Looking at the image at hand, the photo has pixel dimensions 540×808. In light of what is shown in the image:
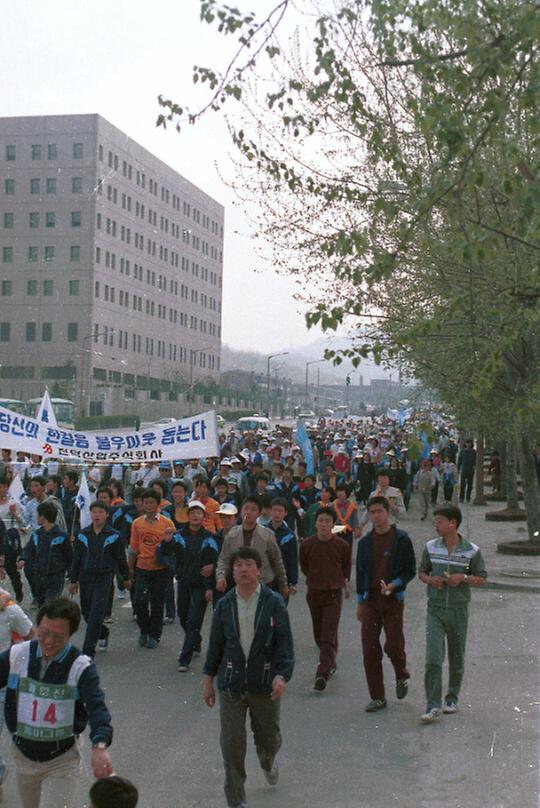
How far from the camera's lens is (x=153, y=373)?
309 feet

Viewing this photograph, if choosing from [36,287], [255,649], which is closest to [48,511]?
[255,649]

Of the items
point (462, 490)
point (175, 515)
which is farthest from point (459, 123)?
point (462, 490)

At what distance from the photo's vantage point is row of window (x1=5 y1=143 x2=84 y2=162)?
79188 mm

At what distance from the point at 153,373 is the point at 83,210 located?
1886 cm

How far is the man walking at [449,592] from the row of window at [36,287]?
241 ft

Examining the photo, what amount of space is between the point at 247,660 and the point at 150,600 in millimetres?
5037

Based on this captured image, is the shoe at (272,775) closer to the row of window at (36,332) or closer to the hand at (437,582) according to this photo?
the hand at (437,582)

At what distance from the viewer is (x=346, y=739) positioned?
776cm

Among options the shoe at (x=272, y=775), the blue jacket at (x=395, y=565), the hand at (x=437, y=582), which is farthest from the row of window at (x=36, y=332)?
the shoe at (x=272, y=775)

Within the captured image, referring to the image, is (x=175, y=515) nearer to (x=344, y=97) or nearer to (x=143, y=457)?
(x=143, y=457)

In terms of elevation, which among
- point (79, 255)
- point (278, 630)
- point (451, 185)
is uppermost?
point (79, 255)

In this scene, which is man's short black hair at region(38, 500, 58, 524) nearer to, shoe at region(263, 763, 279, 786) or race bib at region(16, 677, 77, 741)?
shoe at region(263, 763, 279, 786)

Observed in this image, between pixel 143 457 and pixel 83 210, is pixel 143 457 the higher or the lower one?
the lower one

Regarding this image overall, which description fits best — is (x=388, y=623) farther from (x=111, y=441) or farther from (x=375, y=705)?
(x=111, y=441)
